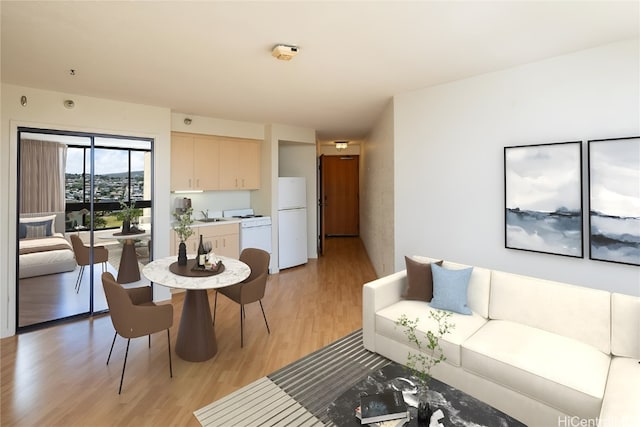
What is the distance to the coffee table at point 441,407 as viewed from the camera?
5.04 feet

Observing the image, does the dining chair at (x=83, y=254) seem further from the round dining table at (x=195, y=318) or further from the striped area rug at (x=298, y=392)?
the striped area rug at (x=298, y=392)

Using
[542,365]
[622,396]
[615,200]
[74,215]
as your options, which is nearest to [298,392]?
[542,365]

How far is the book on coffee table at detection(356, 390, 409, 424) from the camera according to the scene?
5.05 ft

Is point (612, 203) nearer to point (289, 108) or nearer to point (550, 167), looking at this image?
point (550, 167)

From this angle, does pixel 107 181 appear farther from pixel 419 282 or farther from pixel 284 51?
pixel 419 282

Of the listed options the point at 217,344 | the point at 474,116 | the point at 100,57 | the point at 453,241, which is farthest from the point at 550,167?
the point at 100,57

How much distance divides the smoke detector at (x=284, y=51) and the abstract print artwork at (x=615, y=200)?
255cm

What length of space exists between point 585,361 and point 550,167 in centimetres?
164

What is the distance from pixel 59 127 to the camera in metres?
3.56

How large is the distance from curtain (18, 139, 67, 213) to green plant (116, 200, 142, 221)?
0.58m

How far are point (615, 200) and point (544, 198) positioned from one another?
0.48m

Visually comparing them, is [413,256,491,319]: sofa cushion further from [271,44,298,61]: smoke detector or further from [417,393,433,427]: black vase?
[271,44,298,61]: smoke detector

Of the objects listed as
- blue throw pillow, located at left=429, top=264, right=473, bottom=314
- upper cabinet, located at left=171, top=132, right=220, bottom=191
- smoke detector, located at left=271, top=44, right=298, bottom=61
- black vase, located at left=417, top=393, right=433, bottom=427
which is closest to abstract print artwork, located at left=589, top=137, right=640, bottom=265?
blue throw pillow, located at left=429, top=264, right=473, bottom=314

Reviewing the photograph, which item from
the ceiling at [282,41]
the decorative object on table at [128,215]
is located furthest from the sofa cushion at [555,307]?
the decorative object on table at [128,215]
